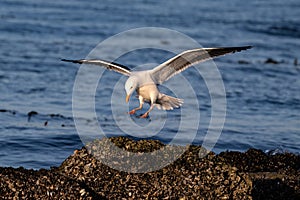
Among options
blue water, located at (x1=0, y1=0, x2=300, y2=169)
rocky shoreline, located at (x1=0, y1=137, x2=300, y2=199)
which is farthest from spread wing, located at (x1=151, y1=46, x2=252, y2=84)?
blue water, located at (x1=0, y1=0, x2=300, y2=169)

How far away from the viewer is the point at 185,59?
8.76 m

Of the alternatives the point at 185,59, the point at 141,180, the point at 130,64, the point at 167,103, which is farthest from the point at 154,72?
the point at 130,64

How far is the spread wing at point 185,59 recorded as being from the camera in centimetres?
844

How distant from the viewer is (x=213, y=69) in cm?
1664

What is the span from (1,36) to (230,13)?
10.5 metres

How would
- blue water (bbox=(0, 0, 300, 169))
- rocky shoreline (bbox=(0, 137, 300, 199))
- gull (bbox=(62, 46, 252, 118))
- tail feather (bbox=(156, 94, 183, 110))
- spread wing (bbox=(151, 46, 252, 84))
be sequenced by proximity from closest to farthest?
rocky shoreline (bbox=(0, 137, 300, 199)), spread wing (bbox=(151, 46, 252, 84)), gull (bbox=(62, 46, 252, 118)), tail feather (bbox=(156, 94, 183, 110)), blue water (bbox=(0, 0, 300, 169))

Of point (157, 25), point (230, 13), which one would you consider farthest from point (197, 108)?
point (230, 13)

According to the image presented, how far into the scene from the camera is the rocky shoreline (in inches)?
245

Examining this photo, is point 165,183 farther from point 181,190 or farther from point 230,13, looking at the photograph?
point 230,13

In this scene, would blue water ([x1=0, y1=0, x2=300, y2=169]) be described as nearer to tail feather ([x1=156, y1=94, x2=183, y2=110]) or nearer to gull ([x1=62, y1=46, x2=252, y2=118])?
tail feather ([x1=156, y1=94, x2=183, y2=110])

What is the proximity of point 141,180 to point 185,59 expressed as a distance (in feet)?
8.85

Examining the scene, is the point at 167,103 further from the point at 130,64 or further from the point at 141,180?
the point at 130,64

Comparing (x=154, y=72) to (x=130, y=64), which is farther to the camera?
(x=130, y=64)

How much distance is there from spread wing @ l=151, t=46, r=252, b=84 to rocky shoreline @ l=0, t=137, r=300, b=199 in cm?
169
